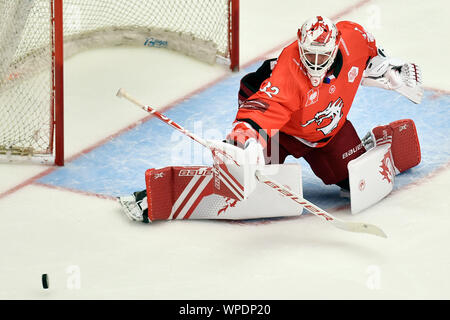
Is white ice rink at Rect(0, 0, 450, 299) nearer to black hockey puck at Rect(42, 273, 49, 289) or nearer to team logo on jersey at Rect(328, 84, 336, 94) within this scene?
black hockey puck at Rect(42, 273, 49, 289)

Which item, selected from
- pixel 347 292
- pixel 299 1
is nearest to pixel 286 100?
pixel 347 292

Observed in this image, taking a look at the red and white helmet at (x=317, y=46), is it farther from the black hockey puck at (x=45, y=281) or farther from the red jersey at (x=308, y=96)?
the black hockey puck at (x=45, y=281)

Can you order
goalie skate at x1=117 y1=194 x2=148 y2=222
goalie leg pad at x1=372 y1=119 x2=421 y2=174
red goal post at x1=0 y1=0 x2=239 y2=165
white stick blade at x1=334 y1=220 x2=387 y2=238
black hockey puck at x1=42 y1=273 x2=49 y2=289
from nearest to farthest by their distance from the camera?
black hockey puck at x1=42 y1=273 x2=49 y2=289 < white stick blade at x1=334 y1=220 x2=387 y2=238 < goalie skate at x1=117 y1=194 x2=148 y2=222 < goalie leg pad at x1=372 y1=119 x2=421 y2=174 < red goal post at x1=0 y1=0 x2=239 y2=165

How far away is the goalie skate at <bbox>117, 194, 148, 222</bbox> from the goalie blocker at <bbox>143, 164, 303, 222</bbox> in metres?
0.03

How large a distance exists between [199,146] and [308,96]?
102 cm

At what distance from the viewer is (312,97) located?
14.7 feet

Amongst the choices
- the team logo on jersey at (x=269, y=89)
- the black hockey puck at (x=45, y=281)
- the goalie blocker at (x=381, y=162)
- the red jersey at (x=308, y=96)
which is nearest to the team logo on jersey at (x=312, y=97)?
the red jersey at (x=308, y=96)

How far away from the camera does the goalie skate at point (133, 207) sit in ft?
15.3

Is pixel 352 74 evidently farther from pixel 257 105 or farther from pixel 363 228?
pixel 363 228

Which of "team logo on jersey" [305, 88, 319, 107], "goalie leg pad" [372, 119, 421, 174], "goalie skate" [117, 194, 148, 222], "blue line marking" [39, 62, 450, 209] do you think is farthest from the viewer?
"blue line marking" [39, 62, 450, 209]

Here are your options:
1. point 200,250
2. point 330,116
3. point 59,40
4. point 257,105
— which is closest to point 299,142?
point 330,116

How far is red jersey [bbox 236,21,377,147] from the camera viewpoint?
441cm

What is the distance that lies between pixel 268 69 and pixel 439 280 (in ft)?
4.03

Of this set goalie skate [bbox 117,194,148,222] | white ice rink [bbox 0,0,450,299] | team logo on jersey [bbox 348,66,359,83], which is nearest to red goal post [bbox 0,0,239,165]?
white ice rink [bbox 0,0,450,299]
